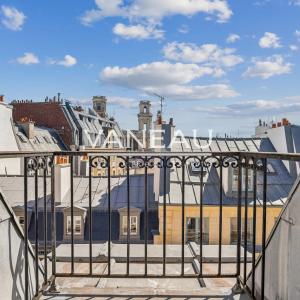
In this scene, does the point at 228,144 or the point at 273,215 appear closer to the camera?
the point at 273,215

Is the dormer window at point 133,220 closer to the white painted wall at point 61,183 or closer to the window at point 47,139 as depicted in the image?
the white painted wall at point 61,183

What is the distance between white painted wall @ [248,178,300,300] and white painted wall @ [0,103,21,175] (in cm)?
1538

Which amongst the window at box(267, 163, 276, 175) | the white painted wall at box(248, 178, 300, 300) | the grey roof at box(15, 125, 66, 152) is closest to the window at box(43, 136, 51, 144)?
the grey roof at box(15, 125, 66, 152)

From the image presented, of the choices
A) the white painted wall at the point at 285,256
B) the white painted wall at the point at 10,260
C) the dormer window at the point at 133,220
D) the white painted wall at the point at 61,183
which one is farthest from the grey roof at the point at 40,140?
the white painted wall at the point at 285,256

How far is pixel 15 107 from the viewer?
2584 cm

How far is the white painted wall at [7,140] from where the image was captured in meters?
15.8

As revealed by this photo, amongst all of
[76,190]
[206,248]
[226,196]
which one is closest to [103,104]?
[76,190]

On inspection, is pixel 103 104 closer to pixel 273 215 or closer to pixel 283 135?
pixel 283 135

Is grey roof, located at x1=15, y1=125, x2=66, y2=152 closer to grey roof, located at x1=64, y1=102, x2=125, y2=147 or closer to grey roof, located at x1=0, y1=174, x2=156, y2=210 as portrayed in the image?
grey roof, located at x1=64, y1=102, x2=125, y2=147

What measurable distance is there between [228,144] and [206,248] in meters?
8.60

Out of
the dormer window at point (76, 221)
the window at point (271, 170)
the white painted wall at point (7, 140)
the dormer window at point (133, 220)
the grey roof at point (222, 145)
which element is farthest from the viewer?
the white painted wall at point (7, 140)

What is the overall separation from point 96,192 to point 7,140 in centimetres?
→ 774

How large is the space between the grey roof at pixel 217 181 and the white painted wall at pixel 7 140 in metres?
9.16

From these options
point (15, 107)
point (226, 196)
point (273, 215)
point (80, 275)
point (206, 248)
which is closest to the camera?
point (80, 275)
